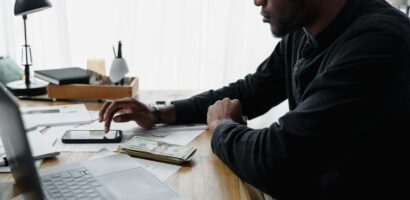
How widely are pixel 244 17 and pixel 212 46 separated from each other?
25cm

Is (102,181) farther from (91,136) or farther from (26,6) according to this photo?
(26,6)

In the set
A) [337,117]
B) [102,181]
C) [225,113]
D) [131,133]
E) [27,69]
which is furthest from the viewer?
[27,69]

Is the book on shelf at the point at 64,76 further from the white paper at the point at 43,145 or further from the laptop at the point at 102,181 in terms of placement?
the laptop at the point at 102,181

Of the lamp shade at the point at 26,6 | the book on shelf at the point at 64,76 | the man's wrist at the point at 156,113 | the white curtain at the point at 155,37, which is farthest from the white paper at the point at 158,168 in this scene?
the white curtain at the point at 155,37

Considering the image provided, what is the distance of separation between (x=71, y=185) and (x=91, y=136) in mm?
292

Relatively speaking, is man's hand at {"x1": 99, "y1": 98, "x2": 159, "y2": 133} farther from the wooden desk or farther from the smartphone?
the wooden desk

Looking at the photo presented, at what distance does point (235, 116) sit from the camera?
3.77ft

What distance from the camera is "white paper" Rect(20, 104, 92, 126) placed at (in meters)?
1.33

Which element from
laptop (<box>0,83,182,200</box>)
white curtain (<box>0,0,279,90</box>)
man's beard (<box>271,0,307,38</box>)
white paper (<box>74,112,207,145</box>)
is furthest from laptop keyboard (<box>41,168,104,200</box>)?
white curtain (<box>0,0,279,90</box>)

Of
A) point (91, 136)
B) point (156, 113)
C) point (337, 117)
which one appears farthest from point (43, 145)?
point (337, 117)

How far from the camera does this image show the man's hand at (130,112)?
4.22ft

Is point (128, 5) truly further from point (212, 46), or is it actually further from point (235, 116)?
point (235, 116)

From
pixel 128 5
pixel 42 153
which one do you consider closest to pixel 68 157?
pixel 42 153

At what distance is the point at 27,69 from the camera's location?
5.53 ft
